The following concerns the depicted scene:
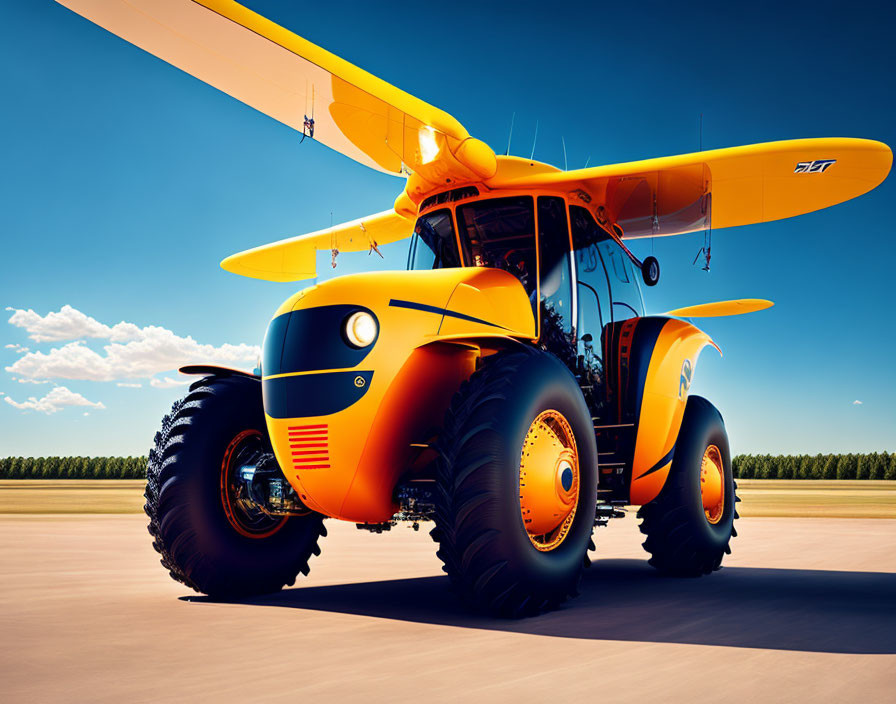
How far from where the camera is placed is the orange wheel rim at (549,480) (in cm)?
545

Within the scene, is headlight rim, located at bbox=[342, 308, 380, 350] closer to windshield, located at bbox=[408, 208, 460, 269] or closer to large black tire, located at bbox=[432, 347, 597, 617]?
large black tire, located at bbox=[432, 347, 597, 617]

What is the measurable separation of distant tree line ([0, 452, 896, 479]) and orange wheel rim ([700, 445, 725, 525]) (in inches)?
1678

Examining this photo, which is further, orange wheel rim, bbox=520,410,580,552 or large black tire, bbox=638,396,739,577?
large black tire, bbox=638,396,739,577

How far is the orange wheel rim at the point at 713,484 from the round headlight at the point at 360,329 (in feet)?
15.0

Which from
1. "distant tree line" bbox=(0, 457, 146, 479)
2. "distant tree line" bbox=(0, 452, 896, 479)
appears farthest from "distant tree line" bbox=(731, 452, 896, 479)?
"distant tree line" bbox=(0, 457, 146, 479)

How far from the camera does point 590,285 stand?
297 inches

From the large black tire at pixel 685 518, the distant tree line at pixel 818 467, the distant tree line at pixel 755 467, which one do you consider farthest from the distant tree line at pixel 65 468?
the large black tire at pixel 685 518

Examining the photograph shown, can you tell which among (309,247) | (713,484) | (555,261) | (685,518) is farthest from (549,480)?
(309,247)

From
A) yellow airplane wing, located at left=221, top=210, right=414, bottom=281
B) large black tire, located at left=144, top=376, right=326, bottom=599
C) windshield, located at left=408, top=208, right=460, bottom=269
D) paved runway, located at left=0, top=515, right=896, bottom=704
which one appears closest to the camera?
paved runway, located at left=0, top=515, right=896, bottom=704

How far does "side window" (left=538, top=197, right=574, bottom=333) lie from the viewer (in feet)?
23.0

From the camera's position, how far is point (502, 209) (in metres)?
7.07

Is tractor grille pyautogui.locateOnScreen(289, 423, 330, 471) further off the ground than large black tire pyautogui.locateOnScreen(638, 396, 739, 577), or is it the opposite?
tractor grille pyautogui.locateOnScreen(289, 423, 330, 471)

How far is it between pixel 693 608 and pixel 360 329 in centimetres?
297

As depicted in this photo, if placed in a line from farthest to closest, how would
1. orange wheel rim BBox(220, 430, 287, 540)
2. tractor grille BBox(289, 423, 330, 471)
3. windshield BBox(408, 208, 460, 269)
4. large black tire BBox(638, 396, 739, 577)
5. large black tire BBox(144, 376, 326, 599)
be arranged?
large black tire BBox(638, 396, 739, 577) → windshield BBox(408, 208, 460, 269) → orange wheel rim BBox(220, 430, 287, 540) → large black tire BBox(144, 376, 326, 599) → tractor grille BBox(289, 423, 330, 471)
